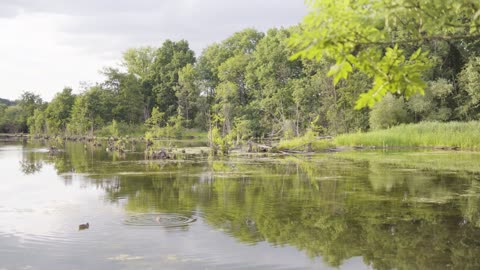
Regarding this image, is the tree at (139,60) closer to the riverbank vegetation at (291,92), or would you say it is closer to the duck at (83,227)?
the riverbank vegetation at (291,92)

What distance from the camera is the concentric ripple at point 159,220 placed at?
33.5 ft

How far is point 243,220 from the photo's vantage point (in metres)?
10.6

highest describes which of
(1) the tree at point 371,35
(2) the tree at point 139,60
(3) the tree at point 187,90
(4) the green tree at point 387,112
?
(2) the tree at point 139,60

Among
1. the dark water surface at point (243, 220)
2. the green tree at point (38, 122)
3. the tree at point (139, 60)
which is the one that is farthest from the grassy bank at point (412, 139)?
the tree at point (139, 60)

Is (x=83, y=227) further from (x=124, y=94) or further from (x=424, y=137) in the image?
(x=124, y=94)

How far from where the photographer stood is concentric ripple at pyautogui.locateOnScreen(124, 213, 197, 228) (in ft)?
33.5

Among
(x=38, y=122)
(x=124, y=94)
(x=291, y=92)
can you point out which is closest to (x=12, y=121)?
(x=38, y=122)

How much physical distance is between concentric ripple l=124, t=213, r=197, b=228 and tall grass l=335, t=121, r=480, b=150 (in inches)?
1012

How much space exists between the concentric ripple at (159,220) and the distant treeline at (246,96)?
19.3 metres

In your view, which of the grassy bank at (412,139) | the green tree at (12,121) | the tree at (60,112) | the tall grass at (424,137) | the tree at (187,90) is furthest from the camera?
the green tree at (12,121)

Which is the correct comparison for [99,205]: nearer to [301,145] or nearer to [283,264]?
[283,264]

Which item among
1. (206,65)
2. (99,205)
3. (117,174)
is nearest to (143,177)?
(117,174)

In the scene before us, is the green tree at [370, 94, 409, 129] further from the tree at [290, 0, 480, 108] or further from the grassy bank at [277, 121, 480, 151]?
the tree at [290, 0, 480, 108]

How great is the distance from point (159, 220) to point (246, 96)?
59.9 metres
